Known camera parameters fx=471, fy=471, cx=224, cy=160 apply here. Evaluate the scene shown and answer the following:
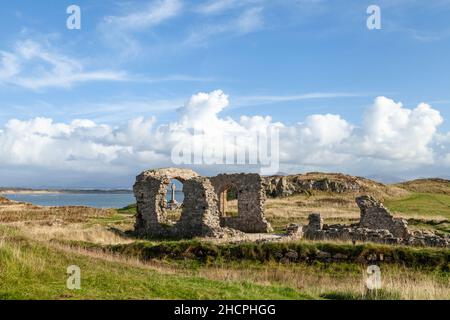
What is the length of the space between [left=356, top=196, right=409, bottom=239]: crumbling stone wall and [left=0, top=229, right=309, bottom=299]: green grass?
620 inches

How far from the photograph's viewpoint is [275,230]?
30.0m

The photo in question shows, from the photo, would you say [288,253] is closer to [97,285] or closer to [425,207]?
[97,285]

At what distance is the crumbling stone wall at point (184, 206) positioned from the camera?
2606cm

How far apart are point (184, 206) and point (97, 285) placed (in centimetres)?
1644

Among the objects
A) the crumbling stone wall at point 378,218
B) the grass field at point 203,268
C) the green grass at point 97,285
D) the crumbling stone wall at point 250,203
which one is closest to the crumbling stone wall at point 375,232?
the crumbling stone wall at point 378,218

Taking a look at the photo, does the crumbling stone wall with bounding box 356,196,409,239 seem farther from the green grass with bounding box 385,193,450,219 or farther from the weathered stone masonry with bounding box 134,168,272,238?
the green grass with bounding box 385,193,450,219

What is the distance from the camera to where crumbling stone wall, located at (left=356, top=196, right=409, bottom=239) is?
2519 cm

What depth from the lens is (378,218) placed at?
2642 centimetres

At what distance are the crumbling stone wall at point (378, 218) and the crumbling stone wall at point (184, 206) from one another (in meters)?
8.46

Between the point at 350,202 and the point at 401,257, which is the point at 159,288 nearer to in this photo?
the point at 401,257
